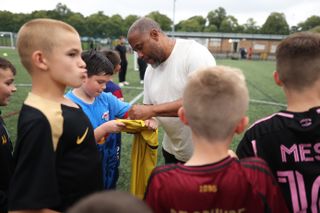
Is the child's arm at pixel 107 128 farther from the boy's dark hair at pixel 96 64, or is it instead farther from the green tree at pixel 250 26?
the green tree at pixel 250 26

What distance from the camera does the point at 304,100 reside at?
1789mm

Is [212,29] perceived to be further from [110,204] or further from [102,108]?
[110,204]

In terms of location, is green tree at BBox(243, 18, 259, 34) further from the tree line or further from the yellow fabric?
the yellow fabric

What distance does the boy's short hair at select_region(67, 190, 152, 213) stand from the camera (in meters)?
0.79

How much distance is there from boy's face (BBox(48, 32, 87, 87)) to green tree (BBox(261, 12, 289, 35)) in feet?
318

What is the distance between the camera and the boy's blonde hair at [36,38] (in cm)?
173

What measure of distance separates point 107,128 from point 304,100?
1.47 metres

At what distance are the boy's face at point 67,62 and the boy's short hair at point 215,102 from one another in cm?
69

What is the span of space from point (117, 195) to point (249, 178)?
32.1 inches

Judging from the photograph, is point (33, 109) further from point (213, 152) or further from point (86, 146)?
point (213, 152)

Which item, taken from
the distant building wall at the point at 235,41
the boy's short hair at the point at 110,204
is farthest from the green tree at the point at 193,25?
the boy's short hair at the point at 110,204

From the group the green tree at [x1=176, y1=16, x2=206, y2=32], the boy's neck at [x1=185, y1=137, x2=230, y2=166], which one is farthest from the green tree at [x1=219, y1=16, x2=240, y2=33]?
the boy's neck at [x1=185, y1=137, x2=230, y2=166]

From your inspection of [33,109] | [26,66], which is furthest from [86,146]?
[26,66]

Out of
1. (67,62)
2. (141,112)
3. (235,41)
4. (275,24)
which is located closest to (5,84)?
(141,112)
